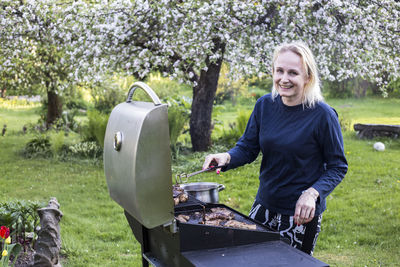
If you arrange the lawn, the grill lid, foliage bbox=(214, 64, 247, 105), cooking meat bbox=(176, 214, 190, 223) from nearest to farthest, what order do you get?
1. the grill lid
2. cooking meat bbox=(176, 214, 190, 223)
3. the lawn
4. foliage bbox=(214, 64, 247, 105)

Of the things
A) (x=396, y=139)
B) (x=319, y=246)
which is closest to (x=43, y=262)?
(x=319, y=246)

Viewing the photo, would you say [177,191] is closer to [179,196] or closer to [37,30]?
[179,196]

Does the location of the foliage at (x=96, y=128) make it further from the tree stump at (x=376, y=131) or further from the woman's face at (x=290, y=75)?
the woman's face at (x=290, y=75)

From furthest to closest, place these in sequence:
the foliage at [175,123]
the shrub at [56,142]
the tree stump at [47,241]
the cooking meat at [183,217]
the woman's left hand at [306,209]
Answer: the shrub at [56,142] < the foliage at [175,123] < the tree stump at [47,241] < the cooking meat at [183,217] < the woman's left hand at [306,209]

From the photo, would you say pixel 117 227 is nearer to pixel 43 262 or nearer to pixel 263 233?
pixel 43 262

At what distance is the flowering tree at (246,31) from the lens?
20.2 feet

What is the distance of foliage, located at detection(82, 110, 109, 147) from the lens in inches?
375

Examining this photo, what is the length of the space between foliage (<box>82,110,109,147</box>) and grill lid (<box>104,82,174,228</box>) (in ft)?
24.5

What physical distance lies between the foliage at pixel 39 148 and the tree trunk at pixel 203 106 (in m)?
3.42

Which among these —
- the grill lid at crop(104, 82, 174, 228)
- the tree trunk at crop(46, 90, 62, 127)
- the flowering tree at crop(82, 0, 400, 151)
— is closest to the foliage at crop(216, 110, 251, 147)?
the flowering tree at crop(82, 0, 400, 151)

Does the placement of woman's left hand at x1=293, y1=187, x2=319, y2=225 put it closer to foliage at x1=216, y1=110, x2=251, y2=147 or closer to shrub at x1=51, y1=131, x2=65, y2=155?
foliage at x1=216, y1=110, x2=251, y2=147

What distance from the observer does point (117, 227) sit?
570 centimetres

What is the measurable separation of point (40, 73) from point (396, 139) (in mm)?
8905

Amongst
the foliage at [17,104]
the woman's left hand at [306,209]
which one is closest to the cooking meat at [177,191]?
Result: the woman's left hand at [306,209]
